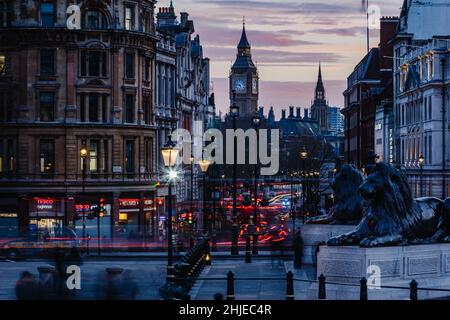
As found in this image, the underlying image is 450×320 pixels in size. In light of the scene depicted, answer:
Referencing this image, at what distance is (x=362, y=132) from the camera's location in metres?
138

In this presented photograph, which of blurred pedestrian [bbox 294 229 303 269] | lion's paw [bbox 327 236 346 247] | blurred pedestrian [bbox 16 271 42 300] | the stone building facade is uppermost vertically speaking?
the stone building facade

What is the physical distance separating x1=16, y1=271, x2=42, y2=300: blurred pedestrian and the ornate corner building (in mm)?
26608

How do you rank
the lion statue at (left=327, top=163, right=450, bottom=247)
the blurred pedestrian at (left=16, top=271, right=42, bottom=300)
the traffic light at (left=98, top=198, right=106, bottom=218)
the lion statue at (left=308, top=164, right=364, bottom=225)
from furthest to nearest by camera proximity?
the traffic light at (left=98, top=198, right=106, bottom=218) < the lion statue at (left=308, top=164, right=364, bottom=225) < the blurred pedestrian at (left=16, top=271, right=42, bottom=300) < the lion statue at (left=327, top=163, right=450, bottom=247)

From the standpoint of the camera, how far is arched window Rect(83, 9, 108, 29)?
67.1 metres

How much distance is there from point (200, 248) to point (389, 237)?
1409cm

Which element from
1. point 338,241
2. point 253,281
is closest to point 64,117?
point 253,281

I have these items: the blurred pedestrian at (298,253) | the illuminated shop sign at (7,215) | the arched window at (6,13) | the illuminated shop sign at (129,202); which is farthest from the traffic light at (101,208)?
the blurred pedestrian at (298,253)

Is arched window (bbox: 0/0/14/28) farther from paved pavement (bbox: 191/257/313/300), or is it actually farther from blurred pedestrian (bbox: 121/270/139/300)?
blurred pedestrian (bbox: 121/270/139/300)

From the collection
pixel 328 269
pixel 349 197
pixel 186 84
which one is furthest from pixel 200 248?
pixel 186 84

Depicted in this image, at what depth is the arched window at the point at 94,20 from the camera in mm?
67125

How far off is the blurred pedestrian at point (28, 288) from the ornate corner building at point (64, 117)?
26.6 metres

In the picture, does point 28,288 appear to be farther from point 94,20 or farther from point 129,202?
point 94,20

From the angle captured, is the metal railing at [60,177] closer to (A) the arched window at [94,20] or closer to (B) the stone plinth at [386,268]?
(A) the arched window at [94,20]

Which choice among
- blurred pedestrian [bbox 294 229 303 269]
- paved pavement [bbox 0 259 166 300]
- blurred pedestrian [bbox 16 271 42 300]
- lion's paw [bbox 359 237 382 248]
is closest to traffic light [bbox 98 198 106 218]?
paved pavement [bbox 0 259 166 300]
